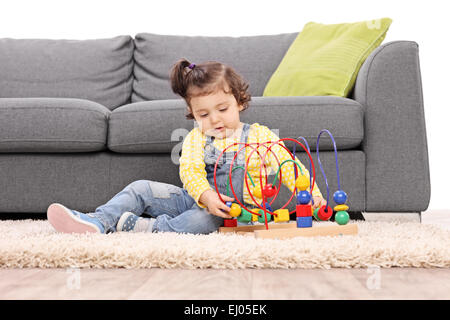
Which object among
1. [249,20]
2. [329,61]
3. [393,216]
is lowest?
[393,216]

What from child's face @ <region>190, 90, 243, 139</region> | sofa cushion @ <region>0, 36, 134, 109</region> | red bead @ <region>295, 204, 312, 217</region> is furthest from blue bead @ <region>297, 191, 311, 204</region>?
sofa cushion @ <region>0, 36, 134, 109</region>

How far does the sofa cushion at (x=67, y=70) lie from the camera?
229cm

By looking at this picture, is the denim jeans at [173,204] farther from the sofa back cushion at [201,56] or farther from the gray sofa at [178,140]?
the sofa back cushion at [201,56]

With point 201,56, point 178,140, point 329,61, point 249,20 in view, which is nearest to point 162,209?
point 178,140

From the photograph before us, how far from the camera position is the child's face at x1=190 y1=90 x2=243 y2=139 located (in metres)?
1.34

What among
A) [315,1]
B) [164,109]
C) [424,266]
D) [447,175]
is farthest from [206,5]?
[424,266]

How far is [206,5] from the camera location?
268 centimetres

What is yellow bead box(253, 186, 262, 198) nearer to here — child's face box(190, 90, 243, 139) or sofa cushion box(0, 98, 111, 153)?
child's face box(190, 90, 243, 139)

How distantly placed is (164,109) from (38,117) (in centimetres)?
46

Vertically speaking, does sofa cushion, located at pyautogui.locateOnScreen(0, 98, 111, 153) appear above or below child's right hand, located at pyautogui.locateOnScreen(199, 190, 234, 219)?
above

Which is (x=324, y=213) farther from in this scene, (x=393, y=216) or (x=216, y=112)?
(x=393, y=216)

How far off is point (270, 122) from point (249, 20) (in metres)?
1.24

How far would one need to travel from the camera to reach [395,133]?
5.33 ft

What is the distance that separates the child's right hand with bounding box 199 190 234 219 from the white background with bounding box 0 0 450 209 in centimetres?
164
